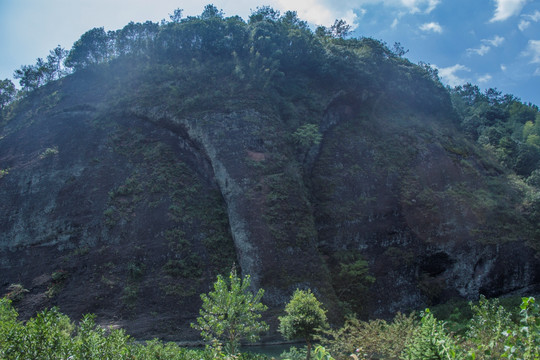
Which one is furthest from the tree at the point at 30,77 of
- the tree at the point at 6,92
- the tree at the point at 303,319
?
the tree at the point at 303,319

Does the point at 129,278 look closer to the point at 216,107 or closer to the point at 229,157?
the point at 229,157

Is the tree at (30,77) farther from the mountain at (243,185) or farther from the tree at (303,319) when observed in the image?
the tree at (303,319)

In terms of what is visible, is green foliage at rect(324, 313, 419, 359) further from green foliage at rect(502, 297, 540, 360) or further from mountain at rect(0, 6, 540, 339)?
mountain at rect(0, 6, 540, 339)

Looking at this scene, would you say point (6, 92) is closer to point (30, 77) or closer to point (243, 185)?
point (30, 77)

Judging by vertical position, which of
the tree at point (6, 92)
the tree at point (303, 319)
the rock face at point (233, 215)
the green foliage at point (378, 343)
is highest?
the tree at point (6, 92)

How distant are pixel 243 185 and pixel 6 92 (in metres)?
35.7

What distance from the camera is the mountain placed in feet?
80.6

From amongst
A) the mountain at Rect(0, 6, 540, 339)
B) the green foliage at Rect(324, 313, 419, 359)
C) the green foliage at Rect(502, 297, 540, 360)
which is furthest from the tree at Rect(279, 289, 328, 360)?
the green foliage at Rect(502, 297, 540, 360)

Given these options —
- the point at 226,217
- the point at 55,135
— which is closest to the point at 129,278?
the point at 226,217

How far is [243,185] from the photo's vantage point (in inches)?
1081

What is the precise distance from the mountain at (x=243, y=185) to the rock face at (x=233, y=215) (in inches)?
4.9

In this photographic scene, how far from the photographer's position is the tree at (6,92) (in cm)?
4575

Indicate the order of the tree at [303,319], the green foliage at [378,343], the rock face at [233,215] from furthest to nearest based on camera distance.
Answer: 1. the rock face at [233,215]
2. the tree at [303,319]
3. the green foliage at [378,343]

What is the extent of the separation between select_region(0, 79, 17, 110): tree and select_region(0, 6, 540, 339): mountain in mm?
5155
